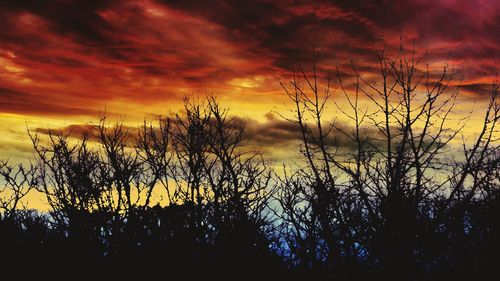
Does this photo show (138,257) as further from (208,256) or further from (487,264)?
(487,264)

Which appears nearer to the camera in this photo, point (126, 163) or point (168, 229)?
point (168, 229)

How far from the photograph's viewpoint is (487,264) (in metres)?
19.4

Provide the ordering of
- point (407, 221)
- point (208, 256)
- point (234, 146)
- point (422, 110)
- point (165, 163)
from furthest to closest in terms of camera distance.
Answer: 1. point (165, 163)
2. point (234, 146)
3. point (208, 256)
4. point (422, 110)
5. point (407, 221)

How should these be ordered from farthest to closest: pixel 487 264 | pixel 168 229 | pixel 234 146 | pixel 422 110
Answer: pixel 234 146 → pixel 168 229 → pixel 487 264 → pixel 422 110

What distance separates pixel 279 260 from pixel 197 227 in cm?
517

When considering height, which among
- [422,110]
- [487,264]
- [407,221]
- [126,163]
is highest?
[126,163]

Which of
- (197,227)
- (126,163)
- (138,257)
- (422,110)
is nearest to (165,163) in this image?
(126,163)

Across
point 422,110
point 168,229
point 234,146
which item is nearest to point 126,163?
point 234,146

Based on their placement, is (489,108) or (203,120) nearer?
(489,108)

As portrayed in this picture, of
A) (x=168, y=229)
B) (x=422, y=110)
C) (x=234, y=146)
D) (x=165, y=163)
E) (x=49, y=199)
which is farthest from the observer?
(x=165, y=163)

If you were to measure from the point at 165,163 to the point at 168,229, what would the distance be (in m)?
14.0

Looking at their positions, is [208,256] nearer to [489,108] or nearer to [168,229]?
[168,229]

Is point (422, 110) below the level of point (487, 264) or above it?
above

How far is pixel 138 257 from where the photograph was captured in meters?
23.1
